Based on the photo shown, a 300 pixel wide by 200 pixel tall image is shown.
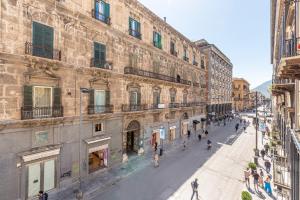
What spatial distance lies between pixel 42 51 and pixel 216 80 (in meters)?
49.7

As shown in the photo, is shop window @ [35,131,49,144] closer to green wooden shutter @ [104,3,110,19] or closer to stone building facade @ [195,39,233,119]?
green wooden shutter @ [104,3,110,19]

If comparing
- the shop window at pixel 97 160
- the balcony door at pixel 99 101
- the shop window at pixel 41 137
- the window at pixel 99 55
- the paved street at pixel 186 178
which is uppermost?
the window at pixel 99 55

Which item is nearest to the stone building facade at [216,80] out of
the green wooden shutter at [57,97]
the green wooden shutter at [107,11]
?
the green wooden shutter at [107,11]

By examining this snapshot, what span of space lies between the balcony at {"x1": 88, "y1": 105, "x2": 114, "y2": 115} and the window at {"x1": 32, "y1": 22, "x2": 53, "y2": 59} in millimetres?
5571

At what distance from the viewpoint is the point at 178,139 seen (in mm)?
32281

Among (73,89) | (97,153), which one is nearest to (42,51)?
(73,89)

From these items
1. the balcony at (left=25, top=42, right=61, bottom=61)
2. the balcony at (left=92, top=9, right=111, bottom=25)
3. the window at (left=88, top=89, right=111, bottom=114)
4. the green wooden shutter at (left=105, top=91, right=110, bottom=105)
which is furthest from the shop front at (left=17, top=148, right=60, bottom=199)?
the balcony at (left=92, top=9, right=111, bottom=25)

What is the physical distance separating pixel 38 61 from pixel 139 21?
14.3 meters

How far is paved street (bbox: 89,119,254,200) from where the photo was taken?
14.3 m

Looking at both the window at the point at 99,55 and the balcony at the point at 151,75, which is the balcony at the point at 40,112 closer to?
Result: the window at the point at 99,55

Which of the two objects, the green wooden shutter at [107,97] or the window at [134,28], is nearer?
the green wooden shutter at [107,97]

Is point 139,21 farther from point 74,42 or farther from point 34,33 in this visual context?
point 34,33

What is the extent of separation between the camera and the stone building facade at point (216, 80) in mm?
49219

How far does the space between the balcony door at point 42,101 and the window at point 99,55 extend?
16.8ft
